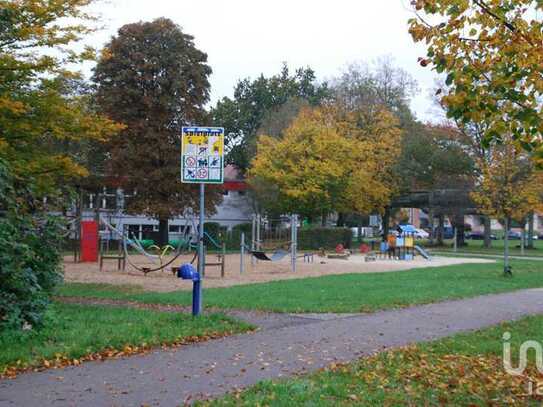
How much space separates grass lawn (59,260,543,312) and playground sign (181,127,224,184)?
10.2 ft

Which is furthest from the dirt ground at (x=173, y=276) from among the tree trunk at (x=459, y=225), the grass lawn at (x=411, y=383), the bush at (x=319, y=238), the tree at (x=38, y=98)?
the tree trunk at (x=459, y=225)

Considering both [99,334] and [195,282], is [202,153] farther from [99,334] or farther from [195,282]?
[99,334]

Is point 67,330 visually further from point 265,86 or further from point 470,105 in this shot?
point 265,86

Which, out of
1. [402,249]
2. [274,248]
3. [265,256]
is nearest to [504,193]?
[265,256]

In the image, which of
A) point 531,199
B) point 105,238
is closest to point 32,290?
point 531,199

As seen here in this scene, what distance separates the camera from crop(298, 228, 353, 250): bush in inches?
1943

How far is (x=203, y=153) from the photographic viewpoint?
38.1 feet

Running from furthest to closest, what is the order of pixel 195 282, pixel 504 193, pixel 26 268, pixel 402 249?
pixel 402 249
pixel 504 193
pixel 195 282
pixel 26 268

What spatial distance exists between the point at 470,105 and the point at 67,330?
627 cm

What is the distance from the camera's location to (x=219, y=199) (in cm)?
4431

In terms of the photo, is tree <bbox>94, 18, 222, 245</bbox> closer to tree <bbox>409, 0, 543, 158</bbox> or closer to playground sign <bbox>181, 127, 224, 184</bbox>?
playground sign <bbox>181, 127, 224, 184</bbox>

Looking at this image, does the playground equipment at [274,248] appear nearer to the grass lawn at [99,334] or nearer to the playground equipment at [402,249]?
the playground equipment at [402,249]

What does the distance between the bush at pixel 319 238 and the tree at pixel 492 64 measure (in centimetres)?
4070

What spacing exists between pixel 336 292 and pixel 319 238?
3326cm
